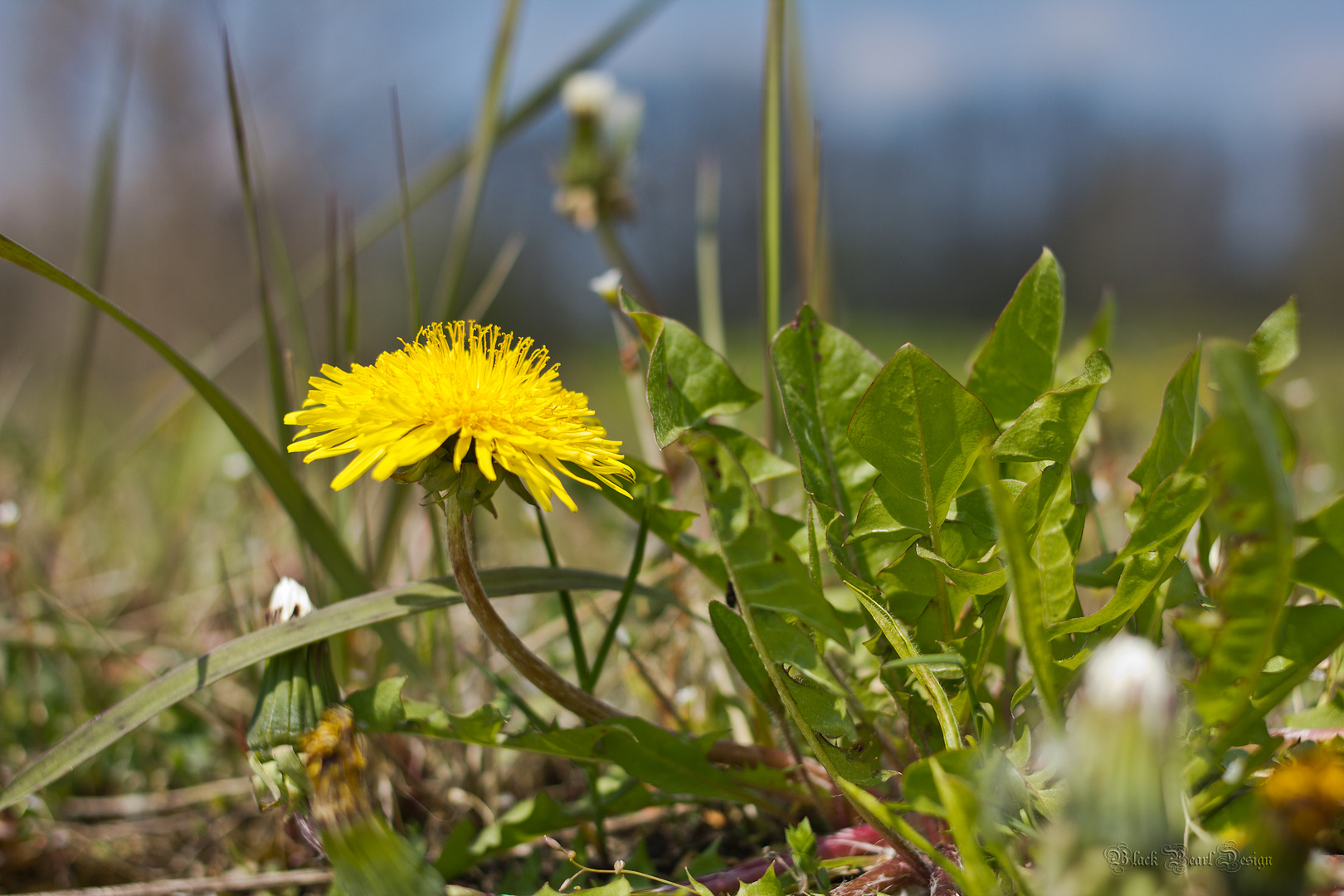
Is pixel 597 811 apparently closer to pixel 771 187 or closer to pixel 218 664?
pixel 218 664

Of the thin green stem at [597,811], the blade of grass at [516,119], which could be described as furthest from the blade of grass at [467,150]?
the thin green stem at [597,811]

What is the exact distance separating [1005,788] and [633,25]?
136 centimetres

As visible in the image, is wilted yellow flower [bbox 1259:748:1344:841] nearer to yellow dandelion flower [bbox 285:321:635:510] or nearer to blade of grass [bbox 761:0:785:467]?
yellow dandelion flower [bbox 285:321:635:510]

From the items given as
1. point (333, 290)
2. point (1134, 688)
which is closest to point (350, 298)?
point (333, 290)

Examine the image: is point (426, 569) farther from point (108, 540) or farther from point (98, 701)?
point (108, 540)

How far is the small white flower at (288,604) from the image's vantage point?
0.79m

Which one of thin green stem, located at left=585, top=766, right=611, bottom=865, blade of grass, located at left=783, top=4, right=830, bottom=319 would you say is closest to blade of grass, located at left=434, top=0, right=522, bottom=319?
blade of grass, located at left=783, top=4, right=830, bottom=319

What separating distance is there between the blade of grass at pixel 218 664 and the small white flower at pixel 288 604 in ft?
Answer: 0.11

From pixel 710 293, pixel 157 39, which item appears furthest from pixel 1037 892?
pixel 157 39

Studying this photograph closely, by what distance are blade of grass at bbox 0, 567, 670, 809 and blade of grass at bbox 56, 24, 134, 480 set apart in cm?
102

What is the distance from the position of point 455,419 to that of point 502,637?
0.67 ft

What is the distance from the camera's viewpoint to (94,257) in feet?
5.10

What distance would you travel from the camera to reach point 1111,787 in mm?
400

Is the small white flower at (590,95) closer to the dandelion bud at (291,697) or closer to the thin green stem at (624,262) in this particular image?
the thin green stem at (624,262)
